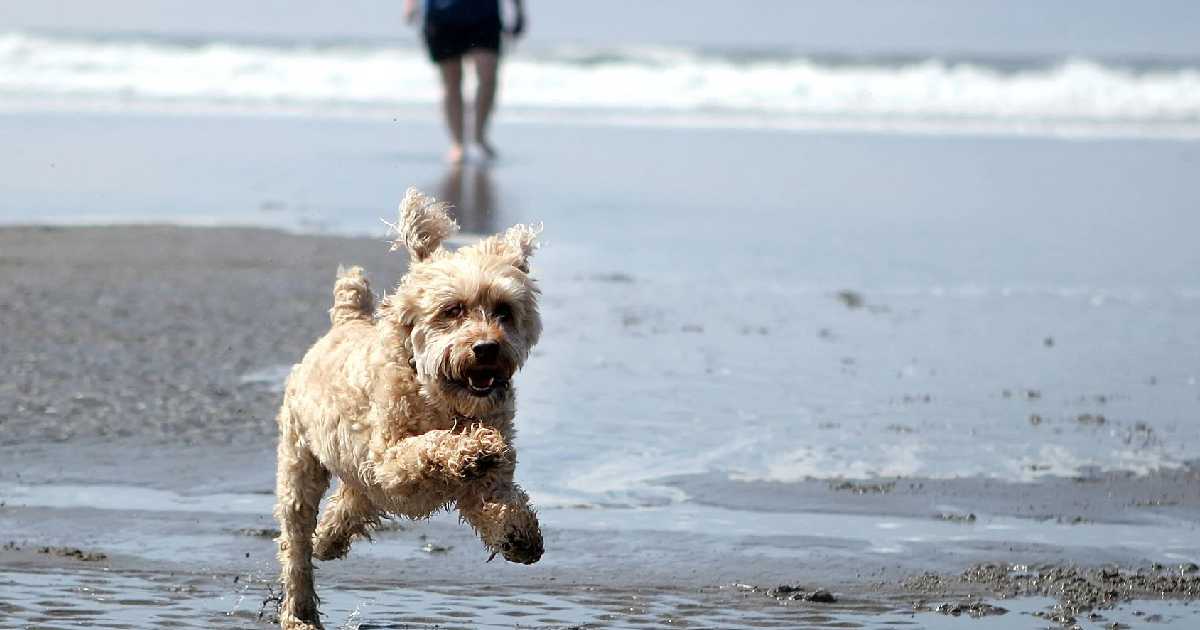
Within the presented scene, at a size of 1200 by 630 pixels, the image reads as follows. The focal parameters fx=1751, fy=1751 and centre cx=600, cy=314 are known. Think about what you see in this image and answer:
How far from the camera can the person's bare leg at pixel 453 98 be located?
54.2 ft

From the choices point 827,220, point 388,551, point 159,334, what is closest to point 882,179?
point 827,220

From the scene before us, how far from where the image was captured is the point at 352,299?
5516 mm

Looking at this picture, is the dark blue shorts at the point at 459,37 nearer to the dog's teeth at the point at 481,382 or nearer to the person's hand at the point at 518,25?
the person's hand at the point at 518,25

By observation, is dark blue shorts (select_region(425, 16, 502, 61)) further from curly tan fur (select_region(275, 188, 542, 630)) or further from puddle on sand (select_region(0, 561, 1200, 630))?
curly tan fur (select_region(275, 188, 542, 630))

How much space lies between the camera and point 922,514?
21.6ft

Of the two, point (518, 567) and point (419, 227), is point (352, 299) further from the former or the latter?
point (518, 567)

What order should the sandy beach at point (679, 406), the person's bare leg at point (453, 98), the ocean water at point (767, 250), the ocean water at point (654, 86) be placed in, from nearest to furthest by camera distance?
1. the sandy beach at point (679, 406)
2. the ocean water at point (767, 250)
3. the person's bare leg at point (453, 98)
4. the ocean water at point (654, 86)

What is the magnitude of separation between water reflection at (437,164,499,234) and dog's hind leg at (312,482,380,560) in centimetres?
702

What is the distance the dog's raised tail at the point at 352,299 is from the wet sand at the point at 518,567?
88 cm

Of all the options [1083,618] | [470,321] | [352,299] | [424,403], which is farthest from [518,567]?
[1083,618]

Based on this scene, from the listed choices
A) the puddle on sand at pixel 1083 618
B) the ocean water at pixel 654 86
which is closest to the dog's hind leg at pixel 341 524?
the puddle on sand at pixel 1083 618

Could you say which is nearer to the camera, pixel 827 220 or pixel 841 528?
pixel 841 528

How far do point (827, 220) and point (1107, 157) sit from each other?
26.0ft

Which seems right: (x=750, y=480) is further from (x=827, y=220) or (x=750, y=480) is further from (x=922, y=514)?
(x=827, y=220)
